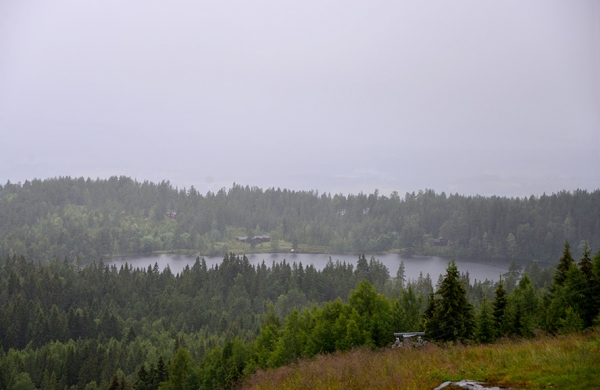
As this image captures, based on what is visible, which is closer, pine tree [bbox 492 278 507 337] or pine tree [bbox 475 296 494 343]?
pine tree [bbox 475 296 494 343]

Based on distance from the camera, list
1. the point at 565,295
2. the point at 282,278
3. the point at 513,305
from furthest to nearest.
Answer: the point at 282,278
the point at 513,305
the point at 565,295

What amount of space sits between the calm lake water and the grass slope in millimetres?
111120

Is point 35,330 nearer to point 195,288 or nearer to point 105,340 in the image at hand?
point 105,340

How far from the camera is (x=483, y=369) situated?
52.9 feet

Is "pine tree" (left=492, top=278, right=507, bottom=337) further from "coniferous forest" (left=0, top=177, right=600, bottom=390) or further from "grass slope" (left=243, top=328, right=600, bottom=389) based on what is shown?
"grass slope" (left=243, top=328, right=600, bottom=389)

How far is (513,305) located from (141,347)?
46802mm

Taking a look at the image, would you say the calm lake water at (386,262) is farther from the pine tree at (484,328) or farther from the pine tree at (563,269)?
the pine tree at (484,328)

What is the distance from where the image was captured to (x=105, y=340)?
224 feet

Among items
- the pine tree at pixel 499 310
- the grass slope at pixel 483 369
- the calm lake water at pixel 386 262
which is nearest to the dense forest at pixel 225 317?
the pine tree at pixel 499 310

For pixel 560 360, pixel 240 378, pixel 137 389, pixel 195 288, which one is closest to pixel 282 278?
pixel 195 288

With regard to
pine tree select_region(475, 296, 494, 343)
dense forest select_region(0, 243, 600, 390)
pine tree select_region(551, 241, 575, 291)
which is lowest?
dense forest select_region(0, 243, 600, 390)

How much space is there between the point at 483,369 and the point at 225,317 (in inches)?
2477

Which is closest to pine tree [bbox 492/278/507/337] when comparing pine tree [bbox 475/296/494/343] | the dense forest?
the dense forest

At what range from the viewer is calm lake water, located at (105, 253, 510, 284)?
14375cm
